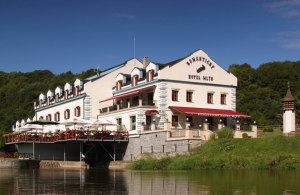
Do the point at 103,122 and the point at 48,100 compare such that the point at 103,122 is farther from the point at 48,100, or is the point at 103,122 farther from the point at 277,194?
the point at 277,194

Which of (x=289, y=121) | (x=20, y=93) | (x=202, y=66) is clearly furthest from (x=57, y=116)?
(x=20, y=93)

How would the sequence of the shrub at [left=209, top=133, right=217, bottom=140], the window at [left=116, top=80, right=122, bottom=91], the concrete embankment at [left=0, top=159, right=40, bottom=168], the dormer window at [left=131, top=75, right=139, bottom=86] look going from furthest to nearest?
1. the window at [left=116, top=80, right=122, bottom=91]
2. the dormer window at [left=131, top=75, right=139, bottom=86]
3. the concrete embankment at [left=0, top=159, right=40, bottom=168]
4. the shrub at [left=209, top=133, right=217, bottom=140]

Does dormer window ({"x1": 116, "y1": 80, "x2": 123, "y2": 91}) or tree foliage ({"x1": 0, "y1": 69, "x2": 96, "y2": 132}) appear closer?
dormer window ({"x1": 116, "y1": 80, "x2": 123, "y2": 91})

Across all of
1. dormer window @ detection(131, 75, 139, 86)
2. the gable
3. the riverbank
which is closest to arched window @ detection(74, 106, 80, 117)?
dormer window @ detection(131, 75, 139, 86)

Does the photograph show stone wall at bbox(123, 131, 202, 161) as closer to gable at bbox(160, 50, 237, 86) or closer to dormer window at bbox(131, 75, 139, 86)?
gable at bbox(160, 50, 237, 86)

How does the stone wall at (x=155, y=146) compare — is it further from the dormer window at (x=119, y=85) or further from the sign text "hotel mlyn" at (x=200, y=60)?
the dormer window at (x=119, y=85)

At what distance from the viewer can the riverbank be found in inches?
1224

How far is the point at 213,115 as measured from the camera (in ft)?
148

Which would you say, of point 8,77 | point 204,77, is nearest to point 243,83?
point 204,77

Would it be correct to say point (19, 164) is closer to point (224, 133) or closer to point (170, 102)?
point (170, 102)

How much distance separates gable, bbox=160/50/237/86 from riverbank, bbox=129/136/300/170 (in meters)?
10.8

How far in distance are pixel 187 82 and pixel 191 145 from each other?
1011 centimetres

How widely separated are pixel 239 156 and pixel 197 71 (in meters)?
16.0

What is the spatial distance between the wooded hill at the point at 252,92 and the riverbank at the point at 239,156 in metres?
30.8
